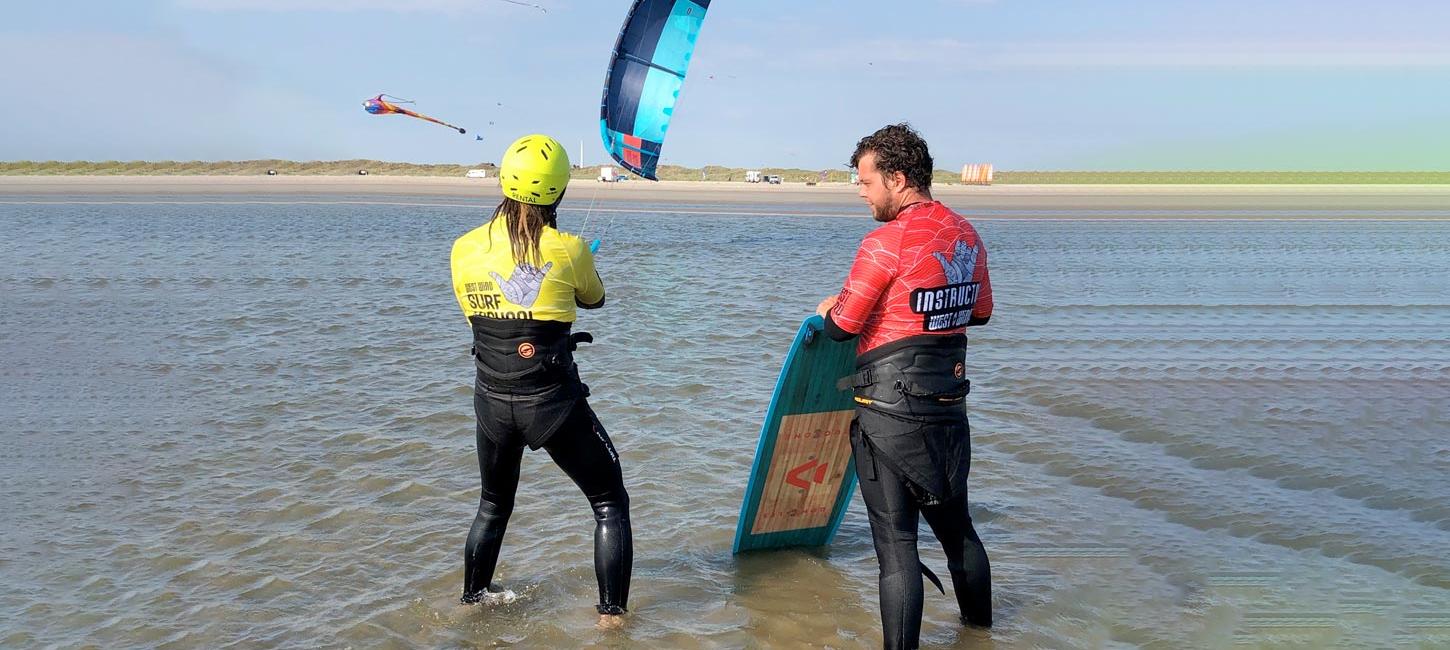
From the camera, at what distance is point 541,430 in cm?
379

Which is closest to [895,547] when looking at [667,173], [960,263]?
[960,263]

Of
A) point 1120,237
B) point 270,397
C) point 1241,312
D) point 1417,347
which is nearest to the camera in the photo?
point 270,397

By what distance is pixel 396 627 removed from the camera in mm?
4230

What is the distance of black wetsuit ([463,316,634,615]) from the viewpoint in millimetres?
3754

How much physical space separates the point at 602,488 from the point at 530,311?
77 cm

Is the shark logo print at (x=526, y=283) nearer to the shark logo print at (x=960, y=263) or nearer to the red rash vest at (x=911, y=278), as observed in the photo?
the red rash vest at (x=911, y=278)

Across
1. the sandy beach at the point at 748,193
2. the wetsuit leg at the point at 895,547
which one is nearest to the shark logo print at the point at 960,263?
the wetsuit leg at the point at 895,547

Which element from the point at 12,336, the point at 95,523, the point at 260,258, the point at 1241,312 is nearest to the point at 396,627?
the point at 95,523

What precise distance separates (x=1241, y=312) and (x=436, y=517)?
34.6ft

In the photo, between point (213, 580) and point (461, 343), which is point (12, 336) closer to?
point (461, 343)

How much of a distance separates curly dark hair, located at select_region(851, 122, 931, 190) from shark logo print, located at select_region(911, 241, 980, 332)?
0.87ft

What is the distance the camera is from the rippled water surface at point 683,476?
14.3ft

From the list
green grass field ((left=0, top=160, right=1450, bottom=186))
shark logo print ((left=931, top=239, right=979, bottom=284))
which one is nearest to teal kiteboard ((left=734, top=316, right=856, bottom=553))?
shark logo print ((left=931, top=239, right=979, bottom=284))

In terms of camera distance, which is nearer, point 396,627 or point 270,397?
point 396,627
